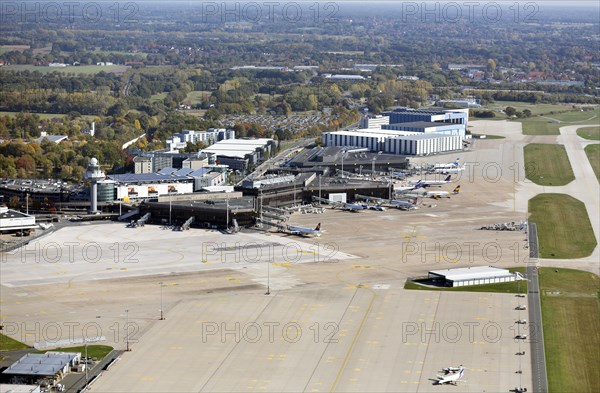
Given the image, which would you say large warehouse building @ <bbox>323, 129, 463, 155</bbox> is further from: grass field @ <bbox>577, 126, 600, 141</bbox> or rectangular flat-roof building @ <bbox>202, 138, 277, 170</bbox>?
grass field @ <bbox>577, 126, 600, 141</bbox>

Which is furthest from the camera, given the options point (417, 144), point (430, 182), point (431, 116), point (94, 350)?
point (431, 116)

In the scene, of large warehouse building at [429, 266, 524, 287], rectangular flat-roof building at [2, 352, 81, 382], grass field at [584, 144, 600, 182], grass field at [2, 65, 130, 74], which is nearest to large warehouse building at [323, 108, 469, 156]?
grass field at [584, 144, 600, 182]

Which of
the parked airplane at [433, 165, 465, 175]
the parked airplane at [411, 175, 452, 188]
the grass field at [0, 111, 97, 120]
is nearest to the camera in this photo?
the parked airplane at [411, 175, 452, 188]

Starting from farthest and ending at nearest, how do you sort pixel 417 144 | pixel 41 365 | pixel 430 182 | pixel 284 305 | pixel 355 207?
pixel 417 144, pixel 430 182, pixel 355 207, pixel 284 305, pixel 41 365

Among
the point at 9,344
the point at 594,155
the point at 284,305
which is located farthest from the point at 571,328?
the point at 594,155

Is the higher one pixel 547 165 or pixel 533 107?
pixel 533 107

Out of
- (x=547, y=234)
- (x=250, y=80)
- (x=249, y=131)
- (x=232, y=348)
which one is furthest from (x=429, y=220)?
(x=250, y=80)

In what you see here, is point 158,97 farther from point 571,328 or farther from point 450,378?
point 450,378
